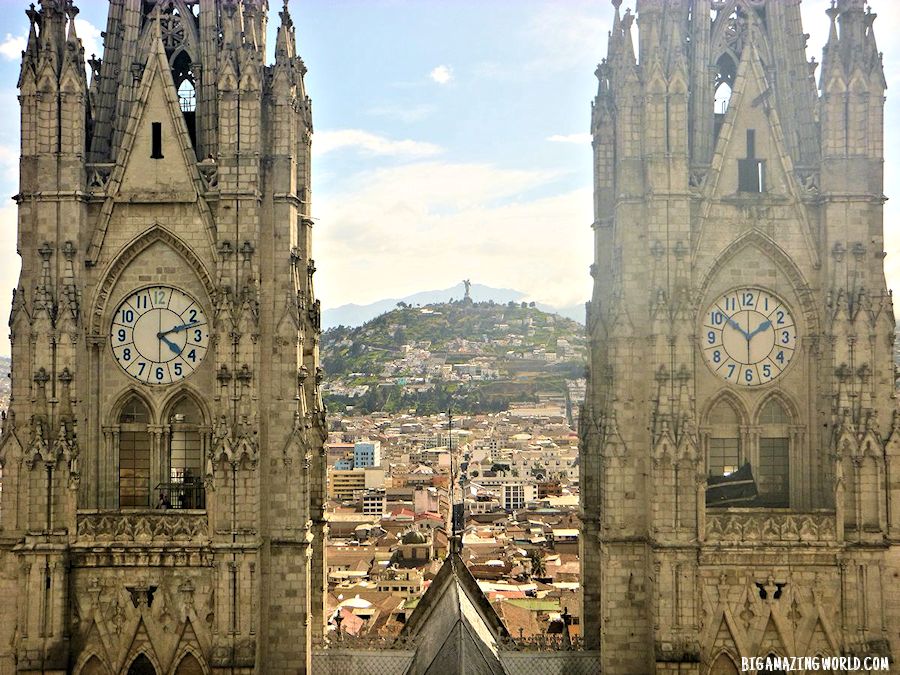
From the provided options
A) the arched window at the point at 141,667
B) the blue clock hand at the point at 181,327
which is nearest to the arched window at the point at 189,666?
the arched window at the point at 141,667

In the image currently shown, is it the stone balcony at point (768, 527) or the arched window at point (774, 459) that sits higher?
the arched window at point (774, 459)

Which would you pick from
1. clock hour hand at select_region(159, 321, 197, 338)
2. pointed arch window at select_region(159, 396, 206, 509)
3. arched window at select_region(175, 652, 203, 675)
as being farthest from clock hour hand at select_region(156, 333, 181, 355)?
arched window at select_region(175, 652, 203, 675)

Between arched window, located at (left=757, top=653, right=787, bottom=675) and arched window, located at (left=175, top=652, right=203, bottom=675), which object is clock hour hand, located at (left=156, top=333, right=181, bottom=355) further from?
arched window, located at (left=757, top=653, right=787, bottom=675)

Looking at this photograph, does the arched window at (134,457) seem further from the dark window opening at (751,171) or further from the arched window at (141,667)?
the dark window opening at (751,171)

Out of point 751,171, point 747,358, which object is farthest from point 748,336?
point 751,171

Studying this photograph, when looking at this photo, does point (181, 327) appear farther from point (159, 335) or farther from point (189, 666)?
point (189, 666)
